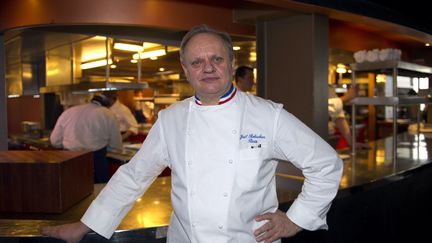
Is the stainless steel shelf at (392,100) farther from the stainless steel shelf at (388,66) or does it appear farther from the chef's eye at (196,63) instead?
the chef's eye at (196,63)

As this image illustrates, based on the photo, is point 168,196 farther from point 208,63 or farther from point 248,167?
point 208,63

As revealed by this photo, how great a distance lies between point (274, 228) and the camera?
1233mm

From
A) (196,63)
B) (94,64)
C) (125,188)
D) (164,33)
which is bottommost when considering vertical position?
(125,188)

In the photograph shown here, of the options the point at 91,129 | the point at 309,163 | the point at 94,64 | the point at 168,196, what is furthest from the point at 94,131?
the point at 309,163

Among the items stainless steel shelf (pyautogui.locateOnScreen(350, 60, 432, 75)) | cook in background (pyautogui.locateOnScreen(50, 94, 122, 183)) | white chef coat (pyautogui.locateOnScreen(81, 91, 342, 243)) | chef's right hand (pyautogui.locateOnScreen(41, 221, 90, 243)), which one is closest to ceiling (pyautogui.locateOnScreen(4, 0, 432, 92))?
stainless steel shelf (pyautogui.locateOnScreen(350, 60, 432, 75))

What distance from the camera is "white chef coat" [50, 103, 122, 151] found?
3.77 meters

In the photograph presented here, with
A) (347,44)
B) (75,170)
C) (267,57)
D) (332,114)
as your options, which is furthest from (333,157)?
(347,44)

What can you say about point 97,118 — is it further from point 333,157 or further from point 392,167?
point 333,157

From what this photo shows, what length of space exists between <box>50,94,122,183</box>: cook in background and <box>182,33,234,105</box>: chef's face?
2.61 metres

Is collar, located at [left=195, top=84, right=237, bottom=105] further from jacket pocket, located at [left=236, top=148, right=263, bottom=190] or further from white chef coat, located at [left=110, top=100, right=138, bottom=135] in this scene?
white chef coat, located at [left=110, top=100, right=138, bottom=135]

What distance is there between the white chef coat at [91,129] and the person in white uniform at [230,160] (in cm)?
256

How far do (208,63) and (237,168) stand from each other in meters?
0.33

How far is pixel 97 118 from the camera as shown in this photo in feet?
Answer: 12.5

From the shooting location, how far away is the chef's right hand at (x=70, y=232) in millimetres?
1301
